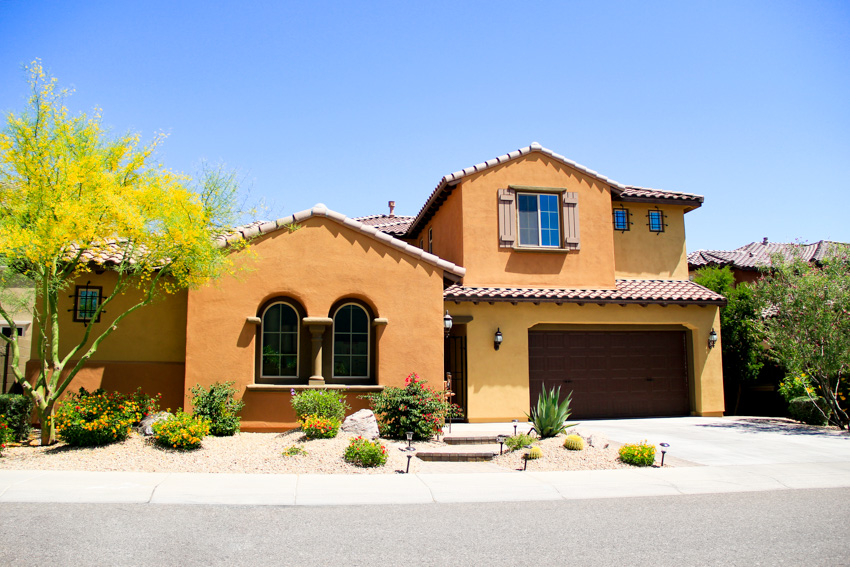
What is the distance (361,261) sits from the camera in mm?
14055

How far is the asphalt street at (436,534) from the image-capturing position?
5742mm

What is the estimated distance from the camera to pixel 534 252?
701 inches

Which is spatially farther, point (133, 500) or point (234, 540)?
point (133, 500)

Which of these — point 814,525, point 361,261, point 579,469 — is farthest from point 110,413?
point 814,525

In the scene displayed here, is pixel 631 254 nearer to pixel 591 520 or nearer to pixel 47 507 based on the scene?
pixel 591 520

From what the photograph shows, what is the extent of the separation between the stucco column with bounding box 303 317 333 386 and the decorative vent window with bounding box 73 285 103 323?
4682 millimetres

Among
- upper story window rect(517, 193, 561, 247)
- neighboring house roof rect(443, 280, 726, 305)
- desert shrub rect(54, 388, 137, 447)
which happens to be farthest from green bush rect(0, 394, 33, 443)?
upper story window rect(517, 193, 561, 247)

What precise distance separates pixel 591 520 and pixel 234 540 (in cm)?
386

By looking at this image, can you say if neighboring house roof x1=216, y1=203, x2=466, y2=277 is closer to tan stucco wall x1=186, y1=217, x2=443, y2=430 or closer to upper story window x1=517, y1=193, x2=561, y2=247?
tan stucco wall x1=186, y1=217, x2=443, y2=430

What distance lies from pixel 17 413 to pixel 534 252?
12.6 m

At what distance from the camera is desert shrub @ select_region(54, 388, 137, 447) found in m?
10.7

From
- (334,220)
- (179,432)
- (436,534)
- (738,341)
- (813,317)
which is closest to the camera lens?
(436,534)

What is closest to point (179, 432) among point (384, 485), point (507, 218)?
point (384, 485)

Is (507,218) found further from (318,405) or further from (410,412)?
(318,405)
